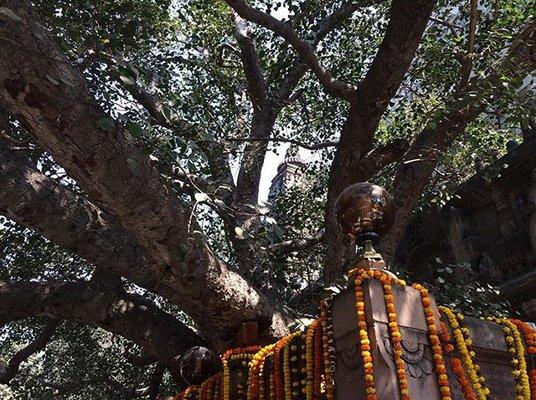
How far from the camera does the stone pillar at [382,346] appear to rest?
3014 millimetres

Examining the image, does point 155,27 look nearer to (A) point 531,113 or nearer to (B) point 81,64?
(B) point 81,64

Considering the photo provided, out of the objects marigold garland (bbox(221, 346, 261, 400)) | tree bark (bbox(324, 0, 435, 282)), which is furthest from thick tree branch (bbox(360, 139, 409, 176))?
marigold garland (bbox(221, 346, 261, 400))

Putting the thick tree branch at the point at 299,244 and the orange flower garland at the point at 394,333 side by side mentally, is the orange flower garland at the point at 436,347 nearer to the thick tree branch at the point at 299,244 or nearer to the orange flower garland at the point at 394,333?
the orange flower garland at the point at 394,333

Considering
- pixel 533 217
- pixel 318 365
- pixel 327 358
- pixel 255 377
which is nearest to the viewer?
pixel 327 358

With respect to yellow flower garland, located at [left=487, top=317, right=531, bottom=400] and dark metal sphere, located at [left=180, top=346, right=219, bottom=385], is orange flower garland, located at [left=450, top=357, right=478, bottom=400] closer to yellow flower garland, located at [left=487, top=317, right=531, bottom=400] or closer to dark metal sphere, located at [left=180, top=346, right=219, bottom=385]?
yellow flower garland, located at [left=487, top=317, right=531, bottom=400]

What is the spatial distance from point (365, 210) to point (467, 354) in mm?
1112

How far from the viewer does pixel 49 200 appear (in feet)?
16.4

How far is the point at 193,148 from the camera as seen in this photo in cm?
402

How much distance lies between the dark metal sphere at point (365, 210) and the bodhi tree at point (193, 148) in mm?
890

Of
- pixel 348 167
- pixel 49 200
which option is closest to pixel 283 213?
pixel 348 167

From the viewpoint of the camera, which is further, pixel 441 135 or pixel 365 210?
pixel 441 135

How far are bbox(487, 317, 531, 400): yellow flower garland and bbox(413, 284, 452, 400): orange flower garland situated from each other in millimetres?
630

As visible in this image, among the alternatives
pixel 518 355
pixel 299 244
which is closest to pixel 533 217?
pixel 299 244

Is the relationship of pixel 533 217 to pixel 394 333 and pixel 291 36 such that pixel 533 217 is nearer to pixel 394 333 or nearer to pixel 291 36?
pixel 291 36
